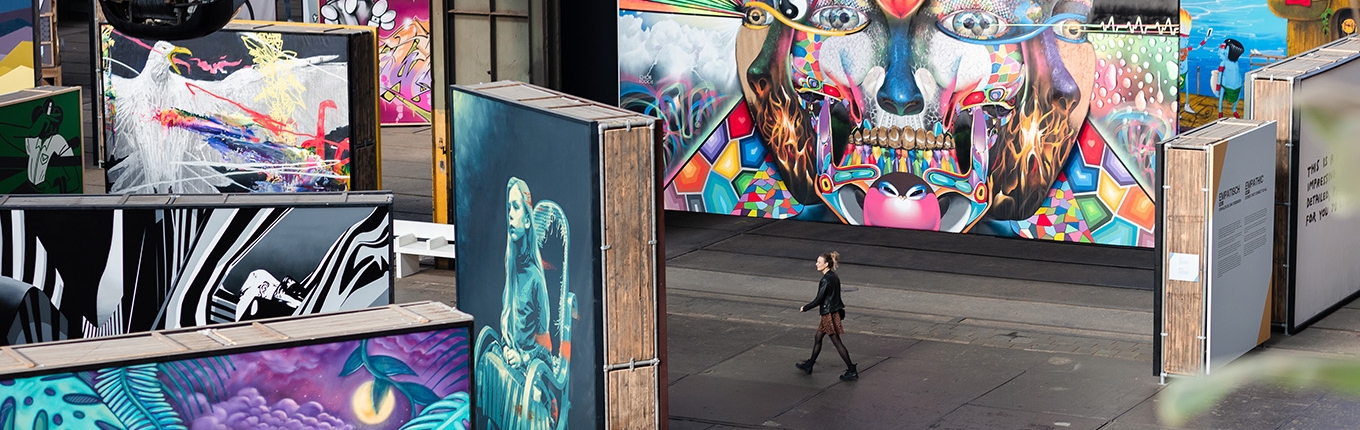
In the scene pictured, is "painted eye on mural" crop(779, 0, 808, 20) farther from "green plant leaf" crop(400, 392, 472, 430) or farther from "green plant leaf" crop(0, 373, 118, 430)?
"green plant leaf" crop(0, 373, 118, 430)

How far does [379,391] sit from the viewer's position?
10812 mm

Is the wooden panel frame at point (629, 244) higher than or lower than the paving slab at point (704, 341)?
higher

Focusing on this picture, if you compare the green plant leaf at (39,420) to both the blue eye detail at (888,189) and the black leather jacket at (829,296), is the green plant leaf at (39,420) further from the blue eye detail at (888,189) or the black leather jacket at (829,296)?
the blue eye detail at (888,189)

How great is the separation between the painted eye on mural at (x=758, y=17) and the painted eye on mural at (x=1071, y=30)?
410 cm

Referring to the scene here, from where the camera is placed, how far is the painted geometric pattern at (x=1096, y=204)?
21.0 metres

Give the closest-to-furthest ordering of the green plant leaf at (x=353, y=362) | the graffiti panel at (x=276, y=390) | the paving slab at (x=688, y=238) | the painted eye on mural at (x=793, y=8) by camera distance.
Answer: the graffiti panel at (x=276, y=390) → the green plant leaf at (x=353, y=362) → the painted eye on mural at (x=793, y=8) → the paving slab at (x=688, y=238)

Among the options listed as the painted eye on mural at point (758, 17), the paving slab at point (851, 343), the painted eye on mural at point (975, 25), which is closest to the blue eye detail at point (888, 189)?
the painted eye on mural at point (975, 25)

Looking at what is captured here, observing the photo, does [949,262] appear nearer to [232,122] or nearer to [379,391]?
[232,122]

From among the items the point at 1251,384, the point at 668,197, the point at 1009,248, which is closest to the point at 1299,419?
the point at 1251,384

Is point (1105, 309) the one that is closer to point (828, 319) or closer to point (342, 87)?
point (828, 319)

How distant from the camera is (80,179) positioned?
66.1ft

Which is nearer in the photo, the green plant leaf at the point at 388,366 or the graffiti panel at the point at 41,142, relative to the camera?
the green plant leaf at the point at 388,366

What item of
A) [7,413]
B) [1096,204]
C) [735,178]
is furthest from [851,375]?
[7,413]

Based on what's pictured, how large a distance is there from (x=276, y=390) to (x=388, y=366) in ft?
2.44
